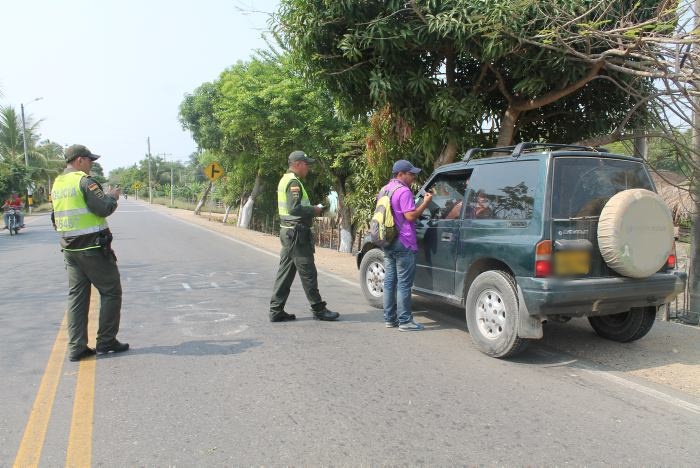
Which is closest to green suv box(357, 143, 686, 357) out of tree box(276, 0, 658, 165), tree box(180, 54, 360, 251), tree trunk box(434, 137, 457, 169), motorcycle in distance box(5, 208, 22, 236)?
tree box(276, 0, 658, 165)

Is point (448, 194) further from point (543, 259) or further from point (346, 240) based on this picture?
point (346, 240)

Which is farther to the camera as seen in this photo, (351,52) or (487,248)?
(351,52)

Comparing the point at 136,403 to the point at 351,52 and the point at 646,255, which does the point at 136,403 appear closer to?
the point at 646,255

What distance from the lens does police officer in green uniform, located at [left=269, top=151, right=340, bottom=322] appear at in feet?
20.0

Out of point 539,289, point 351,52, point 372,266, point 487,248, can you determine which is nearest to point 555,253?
point 539,289

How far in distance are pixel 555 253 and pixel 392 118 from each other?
5.24 meters

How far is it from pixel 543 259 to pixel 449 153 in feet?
14.9

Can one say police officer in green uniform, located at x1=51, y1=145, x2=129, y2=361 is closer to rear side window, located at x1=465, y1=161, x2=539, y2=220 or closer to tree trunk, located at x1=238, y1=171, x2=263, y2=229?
rear side window, located at x1=465, y1=161, x2=539, y2=220

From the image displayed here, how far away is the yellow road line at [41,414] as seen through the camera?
126 inches

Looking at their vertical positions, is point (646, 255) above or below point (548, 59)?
below

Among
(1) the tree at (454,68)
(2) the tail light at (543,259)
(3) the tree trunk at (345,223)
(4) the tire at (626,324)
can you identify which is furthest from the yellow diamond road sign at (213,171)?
(2) the tail light at (543,259)

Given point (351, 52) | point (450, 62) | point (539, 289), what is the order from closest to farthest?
1. point (539, 289)
2. point (351, 52)
3. point (450, 62)

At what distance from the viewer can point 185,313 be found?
6746 mm

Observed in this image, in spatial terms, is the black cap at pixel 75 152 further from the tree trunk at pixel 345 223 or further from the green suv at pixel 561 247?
the tree trunk at pixel 345 223
